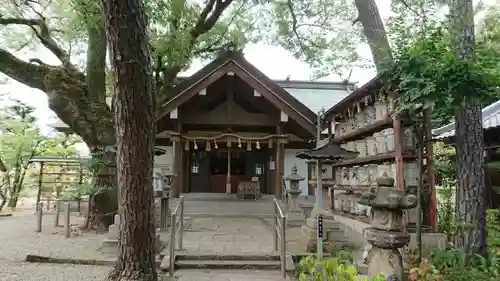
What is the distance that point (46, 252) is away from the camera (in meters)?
6.79

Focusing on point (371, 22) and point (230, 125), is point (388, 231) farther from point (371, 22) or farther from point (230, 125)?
point (230, 125)

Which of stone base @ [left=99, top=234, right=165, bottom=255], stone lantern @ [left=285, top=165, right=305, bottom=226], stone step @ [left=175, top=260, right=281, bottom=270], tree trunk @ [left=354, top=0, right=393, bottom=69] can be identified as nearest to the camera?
stone step @ [left=175, top=260, right=281, bottom=270]

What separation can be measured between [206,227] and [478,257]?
246 inches

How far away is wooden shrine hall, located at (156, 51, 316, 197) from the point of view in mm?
11375

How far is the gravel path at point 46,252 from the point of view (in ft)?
18.4

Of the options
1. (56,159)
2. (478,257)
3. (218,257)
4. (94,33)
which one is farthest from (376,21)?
(56,159)

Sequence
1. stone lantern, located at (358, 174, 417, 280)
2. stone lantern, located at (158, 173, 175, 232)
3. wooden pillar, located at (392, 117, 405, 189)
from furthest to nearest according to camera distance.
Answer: stone lantern, located at (158, 173, 175, 232), wooden pillar, located at (392, 117, 405, 189), stone lantern, located at (358, 174, 417, 280)

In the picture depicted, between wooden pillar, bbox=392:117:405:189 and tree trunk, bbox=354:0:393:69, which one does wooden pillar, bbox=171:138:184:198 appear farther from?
wooden pillar, bbox=392:117:405:189

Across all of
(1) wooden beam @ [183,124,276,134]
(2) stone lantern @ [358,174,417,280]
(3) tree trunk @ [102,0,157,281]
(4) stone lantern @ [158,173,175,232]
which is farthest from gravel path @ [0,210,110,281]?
(1) wooden beam @ [183,124,276,134]

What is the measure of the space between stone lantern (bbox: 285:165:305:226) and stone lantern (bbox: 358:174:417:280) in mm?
4882

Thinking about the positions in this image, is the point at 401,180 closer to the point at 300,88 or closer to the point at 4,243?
the point at 4,243

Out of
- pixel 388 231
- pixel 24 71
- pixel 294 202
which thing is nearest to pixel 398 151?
pixel 388 231

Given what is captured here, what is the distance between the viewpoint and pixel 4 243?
775 cm

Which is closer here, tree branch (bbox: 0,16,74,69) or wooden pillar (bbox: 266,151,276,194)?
tree branch (bbox: 0,16,74,69)
